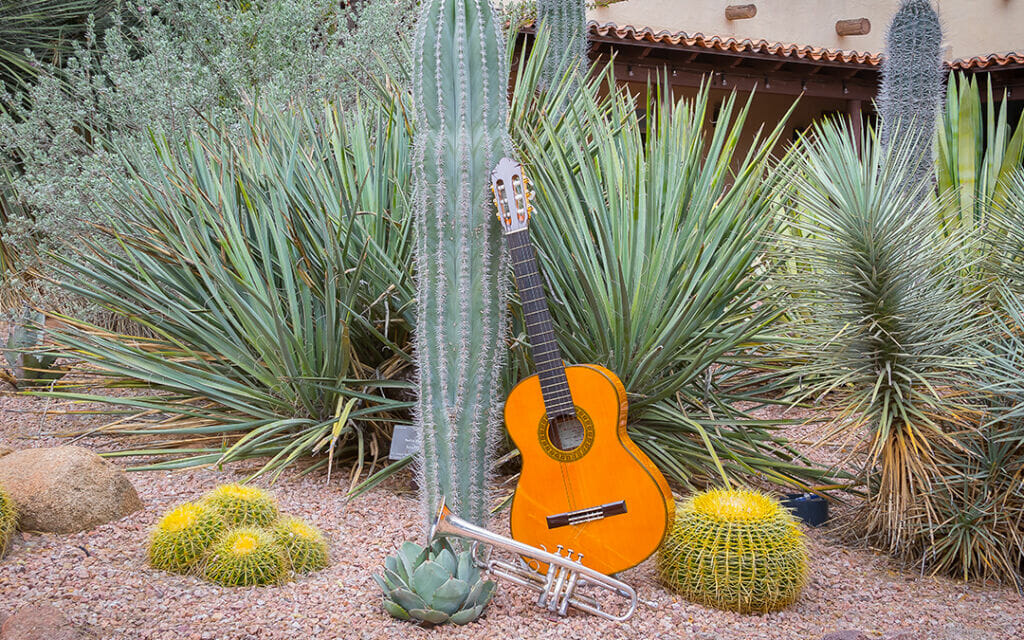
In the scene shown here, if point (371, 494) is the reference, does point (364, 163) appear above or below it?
above

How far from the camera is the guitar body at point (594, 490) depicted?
10.3ft

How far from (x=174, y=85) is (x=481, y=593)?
522 cm

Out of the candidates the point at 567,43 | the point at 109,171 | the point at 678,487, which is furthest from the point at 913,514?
the point at 109,171

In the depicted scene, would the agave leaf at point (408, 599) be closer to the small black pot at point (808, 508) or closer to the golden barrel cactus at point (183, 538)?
the golden barrel cactus at point (183, 538)

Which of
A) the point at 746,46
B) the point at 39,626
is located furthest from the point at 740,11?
the point at 39,626

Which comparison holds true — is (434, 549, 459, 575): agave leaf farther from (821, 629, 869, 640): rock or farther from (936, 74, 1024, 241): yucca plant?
(936, 74, 1024, 241): yucca plant

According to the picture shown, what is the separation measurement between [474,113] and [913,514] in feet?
7.51

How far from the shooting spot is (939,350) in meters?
3.64

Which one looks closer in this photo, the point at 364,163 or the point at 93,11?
the point at 364,163

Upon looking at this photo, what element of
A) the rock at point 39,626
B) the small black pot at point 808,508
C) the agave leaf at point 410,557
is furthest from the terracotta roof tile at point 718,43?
the rock at point 39,626

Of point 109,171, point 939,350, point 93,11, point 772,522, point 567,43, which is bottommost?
point 772,522

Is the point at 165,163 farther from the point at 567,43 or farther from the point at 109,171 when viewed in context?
the point at 567,43

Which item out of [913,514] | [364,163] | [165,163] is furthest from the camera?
[165,163]

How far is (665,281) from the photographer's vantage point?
390 centimetres
